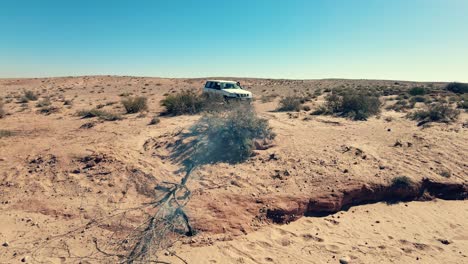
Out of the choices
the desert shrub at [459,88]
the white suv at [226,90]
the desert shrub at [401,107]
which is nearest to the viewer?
the white suv at [226,90]

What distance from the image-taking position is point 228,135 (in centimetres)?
1044

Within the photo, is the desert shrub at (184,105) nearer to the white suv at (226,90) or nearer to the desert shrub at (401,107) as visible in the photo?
the white suv at (226,90)

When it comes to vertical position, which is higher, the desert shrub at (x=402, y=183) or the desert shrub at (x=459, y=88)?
the desert shrub at (x=459, y=88)

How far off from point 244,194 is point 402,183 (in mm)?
4292

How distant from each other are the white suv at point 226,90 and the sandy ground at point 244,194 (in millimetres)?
6715

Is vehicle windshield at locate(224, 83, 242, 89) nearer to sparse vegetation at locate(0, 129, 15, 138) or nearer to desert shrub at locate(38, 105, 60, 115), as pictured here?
desert shrub at locate(38, 105, 60, 115)

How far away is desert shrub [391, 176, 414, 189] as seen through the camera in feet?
28.0

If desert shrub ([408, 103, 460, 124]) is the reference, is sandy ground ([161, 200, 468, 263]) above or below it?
below

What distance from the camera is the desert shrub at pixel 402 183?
8547 mm

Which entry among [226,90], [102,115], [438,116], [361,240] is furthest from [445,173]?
[102,115]

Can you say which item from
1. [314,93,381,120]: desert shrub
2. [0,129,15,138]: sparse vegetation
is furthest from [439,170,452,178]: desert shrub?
[0,129,15,138]: sparse vegetation

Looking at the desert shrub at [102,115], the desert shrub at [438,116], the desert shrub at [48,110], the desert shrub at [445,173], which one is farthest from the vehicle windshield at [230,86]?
the desert shrub at [445,173]

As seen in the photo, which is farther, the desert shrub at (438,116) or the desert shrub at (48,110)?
the desert shrub at (48,110)

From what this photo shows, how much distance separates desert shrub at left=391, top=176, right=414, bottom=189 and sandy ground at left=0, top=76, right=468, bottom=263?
0.24m
